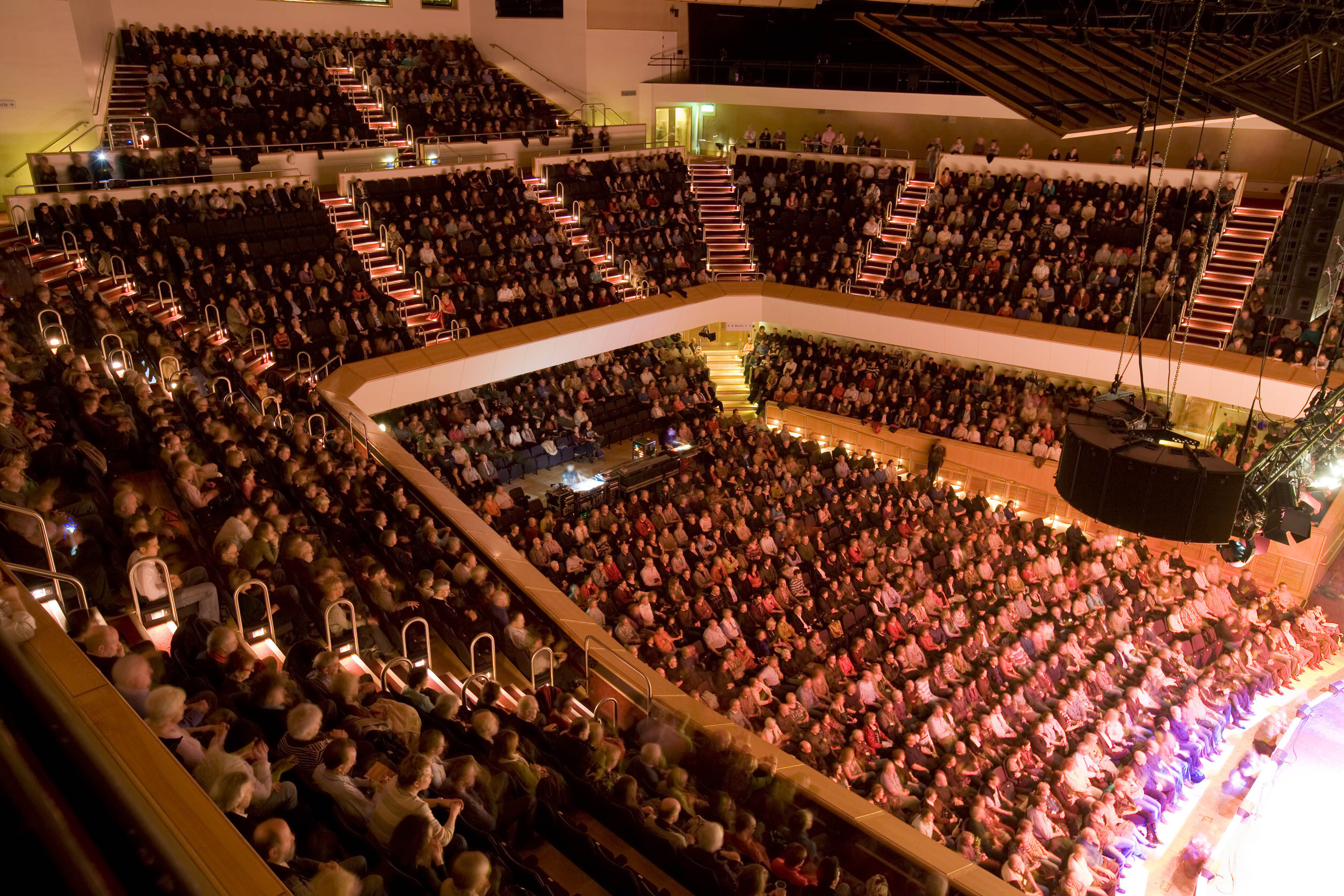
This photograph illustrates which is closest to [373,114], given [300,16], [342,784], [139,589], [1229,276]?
[300,16]

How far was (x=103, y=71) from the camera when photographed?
52.1 ft

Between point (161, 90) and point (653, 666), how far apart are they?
13.4 metres

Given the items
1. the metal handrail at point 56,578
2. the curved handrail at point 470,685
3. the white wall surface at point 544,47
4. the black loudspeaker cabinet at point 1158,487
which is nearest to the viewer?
the metal handrail at point 56,578

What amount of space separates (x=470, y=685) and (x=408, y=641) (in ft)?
2.19

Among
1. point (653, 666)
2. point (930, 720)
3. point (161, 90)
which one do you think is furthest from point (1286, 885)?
point (161, 90)

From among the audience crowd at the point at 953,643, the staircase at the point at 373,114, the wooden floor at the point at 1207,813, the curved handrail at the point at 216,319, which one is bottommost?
the wooden floor at the point at 1207,813

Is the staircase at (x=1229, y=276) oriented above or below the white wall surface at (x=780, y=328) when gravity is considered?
above

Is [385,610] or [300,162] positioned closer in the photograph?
[385,610]

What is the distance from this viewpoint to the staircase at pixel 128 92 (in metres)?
15.3

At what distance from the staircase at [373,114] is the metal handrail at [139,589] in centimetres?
1318

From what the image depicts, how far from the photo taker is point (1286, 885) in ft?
25.6

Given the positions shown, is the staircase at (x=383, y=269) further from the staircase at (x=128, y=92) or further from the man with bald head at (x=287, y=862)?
the man with bald head at (x=287, y=862)

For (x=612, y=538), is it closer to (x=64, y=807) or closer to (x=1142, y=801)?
(x=1142, y=801)

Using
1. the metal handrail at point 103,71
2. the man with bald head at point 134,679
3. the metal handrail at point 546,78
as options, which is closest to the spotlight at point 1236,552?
the man with bald head at point 134,679
